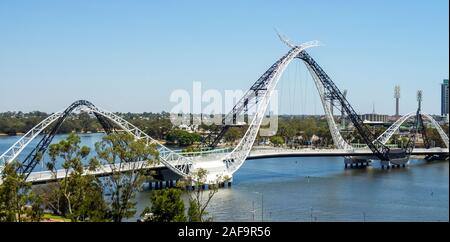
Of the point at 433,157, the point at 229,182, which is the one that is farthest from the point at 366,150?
the point at 229,182

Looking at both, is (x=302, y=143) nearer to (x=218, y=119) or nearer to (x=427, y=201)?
(x=218, y=119)

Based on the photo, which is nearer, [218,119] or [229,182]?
[229,182]

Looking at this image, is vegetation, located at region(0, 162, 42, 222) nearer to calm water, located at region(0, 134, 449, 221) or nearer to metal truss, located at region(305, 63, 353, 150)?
calm water, located at region(0, 134, 449, 221)

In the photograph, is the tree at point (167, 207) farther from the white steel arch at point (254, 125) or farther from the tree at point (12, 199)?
the white steel arch at point (254, 125)

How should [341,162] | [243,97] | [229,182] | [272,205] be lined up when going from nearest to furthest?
[272,205] → [229,182] → [243,97] → [341,162]

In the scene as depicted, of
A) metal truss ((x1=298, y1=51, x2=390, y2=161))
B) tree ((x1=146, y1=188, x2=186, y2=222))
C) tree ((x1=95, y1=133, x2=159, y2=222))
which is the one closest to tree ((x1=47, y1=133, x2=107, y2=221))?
tree ((x1=95, y1=133, x2=159, y2=222))
